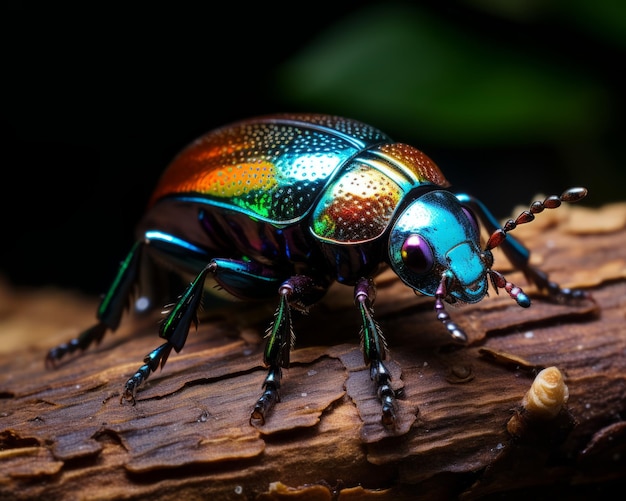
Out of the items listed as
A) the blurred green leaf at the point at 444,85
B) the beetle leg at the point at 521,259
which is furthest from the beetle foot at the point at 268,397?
the blurred green leaf at the point at 444,85

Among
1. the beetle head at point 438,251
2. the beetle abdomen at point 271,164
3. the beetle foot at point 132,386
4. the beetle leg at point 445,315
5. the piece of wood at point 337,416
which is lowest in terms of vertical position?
the piece of wood at point 337,416

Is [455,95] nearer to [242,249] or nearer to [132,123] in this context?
[242,249]

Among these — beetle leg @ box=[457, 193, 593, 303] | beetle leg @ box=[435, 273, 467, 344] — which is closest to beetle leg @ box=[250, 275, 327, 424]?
beetle leg @ box=[435, 273, 467, 344]

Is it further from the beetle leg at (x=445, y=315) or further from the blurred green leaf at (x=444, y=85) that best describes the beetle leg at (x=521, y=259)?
the blurred green leaf at (x=444, y=85)

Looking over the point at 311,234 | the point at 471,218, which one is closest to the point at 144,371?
the point at 311,234

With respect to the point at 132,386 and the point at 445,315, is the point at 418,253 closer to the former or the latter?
the point at 445,315

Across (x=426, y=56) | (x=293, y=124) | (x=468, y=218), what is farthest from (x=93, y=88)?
(x=468, y=218)
